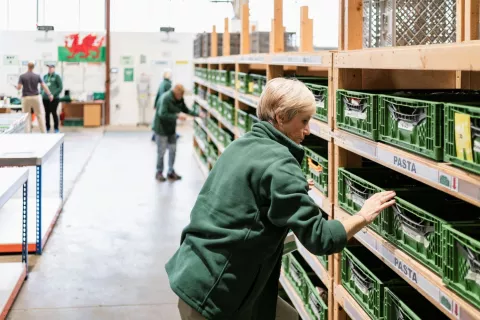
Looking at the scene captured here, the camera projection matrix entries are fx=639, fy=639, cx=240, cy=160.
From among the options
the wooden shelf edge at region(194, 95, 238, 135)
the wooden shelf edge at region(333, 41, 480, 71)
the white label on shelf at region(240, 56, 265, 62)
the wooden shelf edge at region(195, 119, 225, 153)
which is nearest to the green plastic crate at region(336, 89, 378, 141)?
the wooden shelf edge at region(333, 41, 480, 71)

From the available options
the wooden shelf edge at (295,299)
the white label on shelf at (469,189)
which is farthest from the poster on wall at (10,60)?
the white label on shelf at (469,189)

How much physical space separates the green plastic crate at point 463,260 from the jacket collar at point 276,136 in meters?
0.60

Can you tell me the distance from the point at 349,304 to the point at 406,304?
48cm

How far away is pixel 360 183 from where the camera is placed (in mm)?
2936

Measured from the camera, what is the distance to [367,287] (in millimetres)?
2877

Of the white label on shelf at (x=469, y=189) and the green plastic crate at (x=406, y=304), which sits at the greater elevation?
the white label on shelf at (x=469, y=189)

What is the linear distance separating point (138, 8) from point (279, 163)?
17.1 m

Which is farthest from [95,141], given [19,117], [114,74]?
[19,117]

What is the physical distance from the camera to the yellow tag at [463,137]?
77.1 inches

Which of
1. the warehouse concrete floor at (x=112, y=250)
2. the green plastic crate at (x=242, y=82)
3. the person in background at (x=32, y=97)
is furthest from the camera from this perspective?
→ the person in background at (x=32, y=97)

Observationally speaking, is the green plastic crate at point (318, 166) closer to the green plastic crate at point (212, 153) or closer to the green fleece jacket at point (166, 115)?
the green plastic crate at point (212, 153)

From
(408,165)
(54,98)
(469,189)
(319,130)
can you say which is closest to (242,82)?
(319,130)

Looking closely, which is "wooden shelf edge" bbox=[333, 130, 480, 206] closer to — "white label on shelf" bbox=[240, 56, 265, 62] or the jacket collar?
the jacket collar

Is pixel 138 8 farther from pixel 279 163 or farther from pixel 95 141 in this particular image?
pixel 279 163
